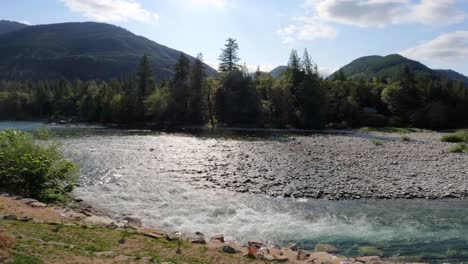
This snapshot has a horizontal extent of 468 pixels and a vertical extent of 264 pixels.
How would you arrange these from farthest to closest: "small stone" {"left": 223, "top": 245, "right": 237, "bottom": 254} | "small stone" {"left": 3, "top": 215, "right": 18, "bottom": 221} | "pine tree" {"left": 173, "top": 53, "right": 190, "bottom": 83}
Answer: "pine tree" {"left": 173, "top": 53, "right": 190, "bottom": 83}, "small stone" {"left": 3, "top": 215, "right": 18, "bottom": 221}, "small stone" {"left": 223, "top": 245, "right": 237, "bottom": 254}

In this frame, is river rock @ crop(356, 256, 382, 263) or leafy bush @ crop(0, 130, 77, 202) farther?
leafy bush @ crop(0, 130, 77, 202)

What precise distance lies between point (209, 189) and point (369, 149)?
82.7ft

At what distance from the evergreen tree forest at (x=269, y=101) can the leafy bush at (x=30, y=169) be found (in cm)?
7548

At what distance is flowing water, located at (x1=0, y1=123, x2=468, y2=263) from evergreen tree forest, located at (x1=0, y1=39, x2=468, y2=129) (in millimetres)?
71972

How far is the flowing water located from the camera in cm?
1499

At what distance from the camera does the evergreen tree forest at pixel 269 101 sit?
320 ft

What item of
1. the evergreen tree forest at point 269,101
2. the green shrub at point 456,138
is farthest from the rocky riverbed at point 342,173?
the evergreen tree forest at point 269,101

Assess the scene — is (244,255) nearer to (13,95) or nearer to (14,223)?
(14,223)

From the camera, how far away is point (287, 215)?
60.4ft

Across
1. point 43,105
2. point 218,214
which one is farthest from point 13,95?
point 218,214

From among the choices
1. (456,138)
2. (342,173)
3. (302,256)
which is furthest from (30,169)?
(456,138)

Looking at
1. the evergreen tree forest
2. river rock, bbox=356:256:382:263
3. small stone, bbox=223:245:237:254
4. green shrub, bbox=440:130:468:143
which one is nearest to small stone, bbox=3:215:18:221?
small stone, bbox=223:245:237:254

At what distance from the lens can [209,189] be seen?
931 inches

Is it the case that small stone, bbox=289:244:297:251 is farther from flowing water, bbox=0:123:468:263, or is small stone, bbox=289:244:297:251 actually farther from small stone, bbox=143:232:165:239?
small stone, bbox=143:232:165:239
